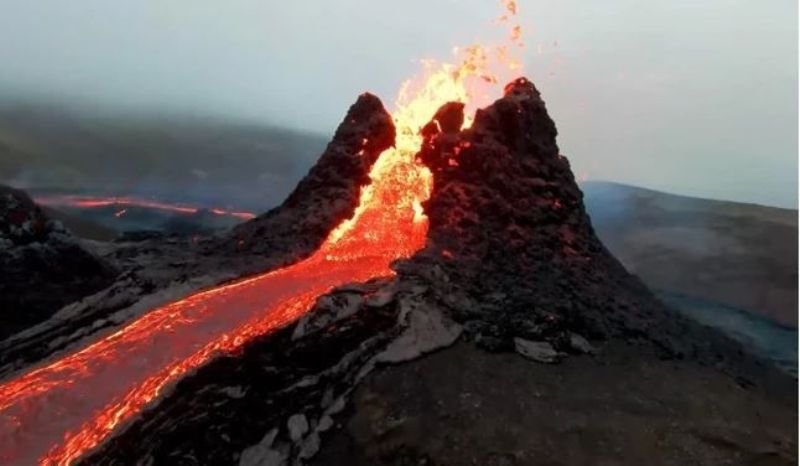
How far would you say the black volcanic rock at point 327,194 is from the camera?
59.4ft

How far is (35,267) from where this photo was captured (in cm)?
1557

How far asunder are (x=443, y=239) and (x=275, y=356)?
6259mm

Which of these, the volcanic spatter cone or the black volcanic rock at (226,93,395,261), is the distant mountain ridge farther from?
the black volcanic rock at (226,93,395,261)

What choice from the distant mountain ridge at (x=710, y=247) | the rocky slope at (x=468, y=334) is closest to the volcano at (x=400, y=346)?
the rocky slope at (x=468, y=334)

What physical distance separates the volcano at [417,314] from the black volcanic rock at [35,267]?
3.39 metres

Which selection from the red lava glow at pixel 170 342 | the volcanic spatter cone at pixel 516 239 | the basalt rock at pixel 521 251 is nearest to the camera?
the red lava glow at pixel 170 342

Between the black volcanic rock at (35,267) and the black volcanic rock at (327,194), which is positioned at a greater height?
the black volcanic rock at (327,194)

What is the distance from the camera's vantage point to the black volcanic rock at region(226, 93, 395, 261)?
1809cm

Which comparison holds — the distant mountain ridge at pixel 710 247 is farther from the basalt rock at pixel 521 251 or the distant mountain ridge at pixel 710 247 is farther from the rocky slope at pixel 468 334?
the rocky slope at pixel 468 334

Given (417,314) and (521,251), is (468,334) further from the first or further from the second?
(521,251)

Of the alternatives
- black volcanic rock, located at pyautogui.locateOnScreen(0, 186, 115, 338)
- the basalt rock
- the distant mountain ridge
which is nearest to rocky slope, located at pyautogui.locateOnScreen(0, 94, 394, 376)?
black volcanic rock, located at pyautogui.locateOnScreen(0, 186, 115, 338)

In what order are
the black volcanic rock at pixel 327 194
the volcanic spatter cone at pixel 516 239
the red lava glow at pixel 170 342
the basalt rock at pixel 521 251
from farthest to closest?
the black volcanic rock at pixel 327 194 < the volcanic spatter cone at pixel 516 239 < the basalt rock at pixel 521 251 < the red lava glow at pixel 170 342

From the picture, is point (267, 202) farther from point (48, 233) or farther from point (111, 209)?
point (48, 233)

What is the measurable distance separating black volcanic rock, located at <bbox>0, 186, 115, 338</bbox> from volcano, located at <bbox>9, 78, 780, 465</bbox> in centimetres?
339
